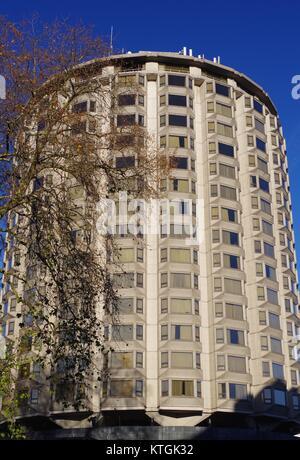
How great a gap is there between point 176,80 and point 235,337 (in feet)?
86.1

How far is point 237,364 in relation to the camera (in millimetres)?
51781

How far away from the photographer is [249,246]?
2245 inches

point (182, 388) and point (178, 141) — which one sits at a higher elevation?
point (178, 141)

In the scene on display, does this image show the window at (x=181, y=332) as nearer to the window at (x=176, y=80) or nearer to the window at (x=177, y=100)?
the window at (x=177, y=100)

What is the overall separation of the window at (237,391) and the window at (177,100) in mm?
27299

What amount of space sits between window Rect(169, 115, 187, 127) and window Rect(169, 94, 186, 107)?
1385 mm

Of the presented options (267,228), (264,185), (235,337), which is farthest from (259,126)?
(235,337)

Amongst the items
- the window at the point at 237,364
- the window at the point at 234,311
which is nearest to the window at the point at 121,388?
the window at the point at 237,364

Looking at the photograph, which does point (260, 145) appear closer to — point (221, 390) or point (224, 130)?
point (224, 130)

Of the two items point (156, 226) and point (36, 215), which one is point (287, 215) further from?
point (36, 215)

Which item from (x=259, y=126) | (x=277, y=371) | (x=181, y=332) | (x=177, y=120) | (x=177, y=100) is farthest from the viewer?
(x=259, y=126)

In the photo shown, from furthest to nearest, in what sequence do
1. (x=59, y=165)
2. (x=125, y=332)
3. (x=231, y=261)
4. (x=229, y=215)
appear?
(x=229, y=215) → (x=231, y=261) → (x=125, y=332) → (x=59, y=165)

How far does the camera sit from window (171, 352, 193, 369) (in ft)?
165
